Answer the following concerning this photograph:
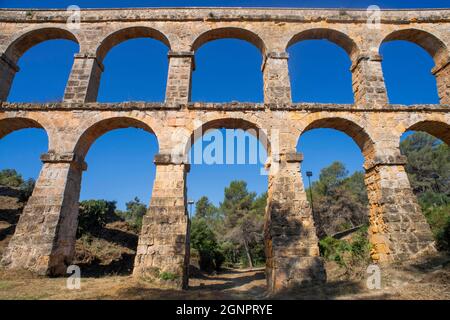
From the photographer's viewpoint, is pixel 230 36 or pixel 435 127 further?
pixel 230 36

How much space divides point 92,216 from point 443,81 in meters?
17.9

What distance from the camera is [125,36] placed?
36.7ft

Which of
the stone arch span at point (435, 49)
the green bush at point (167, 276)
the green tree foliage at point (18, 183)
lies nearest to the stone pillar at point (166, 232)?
the green bush at point (167, 276)

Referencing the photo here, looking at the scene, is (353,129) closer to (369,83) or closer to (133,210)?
(369,83)

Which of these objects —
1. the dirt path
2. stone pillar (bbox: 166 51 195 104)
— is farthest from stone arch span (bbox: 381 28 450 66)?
the dirt path

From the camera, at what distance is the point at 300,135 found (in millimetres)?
8812

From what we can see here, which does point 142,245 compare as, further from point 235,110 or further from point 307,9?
point 307,9

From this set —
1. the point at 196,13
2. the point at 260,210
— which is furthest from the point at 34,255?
the point at 260,210

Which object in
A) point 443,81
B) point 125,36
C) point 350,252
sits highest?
point 125,36

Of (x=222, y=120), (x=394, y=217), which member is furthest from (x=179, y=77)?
(x=394, y=217)

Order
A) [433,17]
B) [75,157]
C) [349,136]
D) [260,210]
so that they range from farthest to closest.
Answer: [260,210], [433,17], [349,136], [75,157]

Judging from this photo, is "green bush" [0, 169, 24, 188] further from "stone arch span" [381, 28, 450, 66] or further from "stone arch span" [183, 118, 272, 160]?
"stone arch span" [381, 28, 450, 66]

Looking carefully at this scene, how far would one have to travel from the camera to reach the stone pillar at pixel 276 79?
9.46 meters
